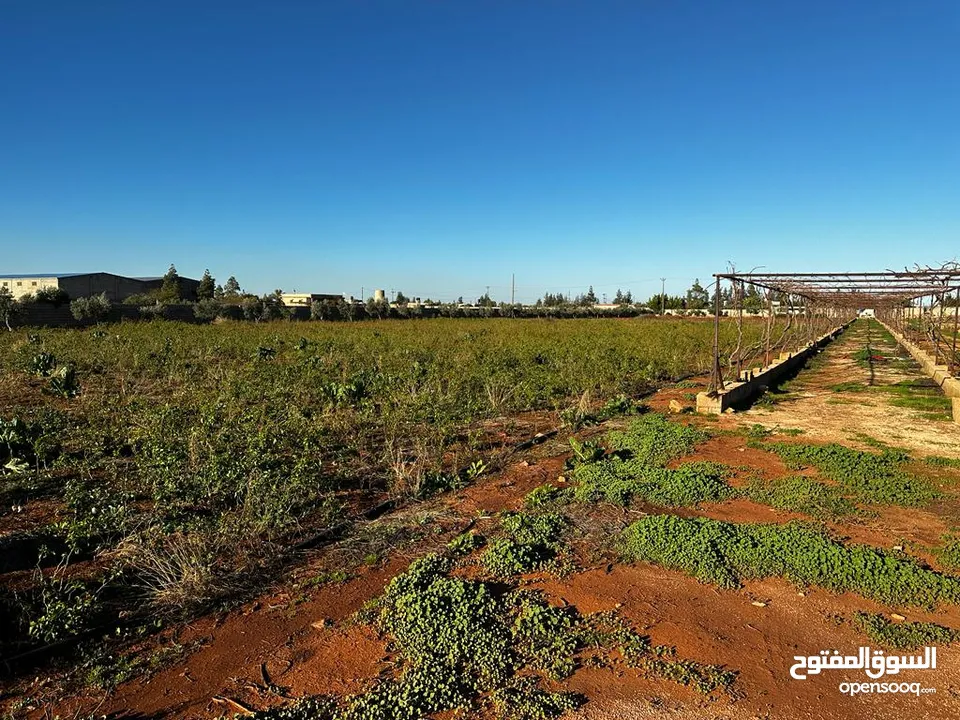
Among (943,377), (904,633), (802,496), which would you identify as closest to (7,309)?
(802,496)

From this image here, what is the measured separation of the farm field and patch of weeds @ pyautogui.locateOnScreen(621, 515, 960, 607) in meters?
0.02

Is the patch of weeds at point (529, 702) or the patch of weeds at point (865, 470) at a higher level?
the patch of weeds at point (865, 470)

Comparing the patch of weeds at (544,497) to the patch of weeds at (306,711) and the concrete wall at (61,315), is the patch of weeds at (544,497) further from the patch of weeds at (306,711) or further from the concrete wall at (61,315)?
the concrete wall at (61,315)

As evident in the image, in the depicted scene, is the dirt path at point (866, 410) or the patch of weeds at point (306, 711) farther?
the dirt path at point (866, 410)

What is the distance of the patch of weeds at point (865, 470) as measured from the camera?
5.03 meters

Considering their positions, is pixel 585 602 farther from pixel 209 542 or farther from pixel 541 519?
pixel 209 542

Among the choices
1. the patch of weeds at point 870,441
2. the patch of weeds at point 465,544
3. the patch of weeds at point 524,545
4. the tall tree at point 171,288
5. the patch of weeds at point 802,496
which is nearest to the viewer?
the patch of weeds at point 524,545

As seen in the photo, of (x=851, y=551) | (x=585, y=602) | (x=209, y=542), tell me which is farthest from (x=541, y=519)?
(x=209, y=542)

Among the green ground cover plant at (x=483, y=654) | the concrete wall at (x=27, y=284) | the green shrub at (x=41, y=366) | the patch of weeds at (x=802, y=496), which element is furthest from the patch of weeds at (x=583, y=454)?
the concrete wall at (x=27, y=284)

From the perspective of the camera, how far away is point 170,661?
2.85 m

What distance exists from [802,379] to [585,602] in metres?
12.8

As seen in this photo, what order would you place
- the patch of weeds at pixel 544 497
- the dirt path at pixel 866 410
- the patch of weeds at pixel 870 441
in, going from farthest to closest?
the dirt path at pixel 866 410, the patch of weeds at pixel 870 441, the patch of weeds at pixel 544 497

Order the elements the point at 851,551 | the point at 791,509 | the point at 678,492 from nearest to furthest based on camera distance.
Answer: the point at 851,551 < the point at 791,509 < the point at 678,492

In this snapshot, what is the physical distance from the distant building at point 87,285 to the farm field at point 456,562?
46143 mm
